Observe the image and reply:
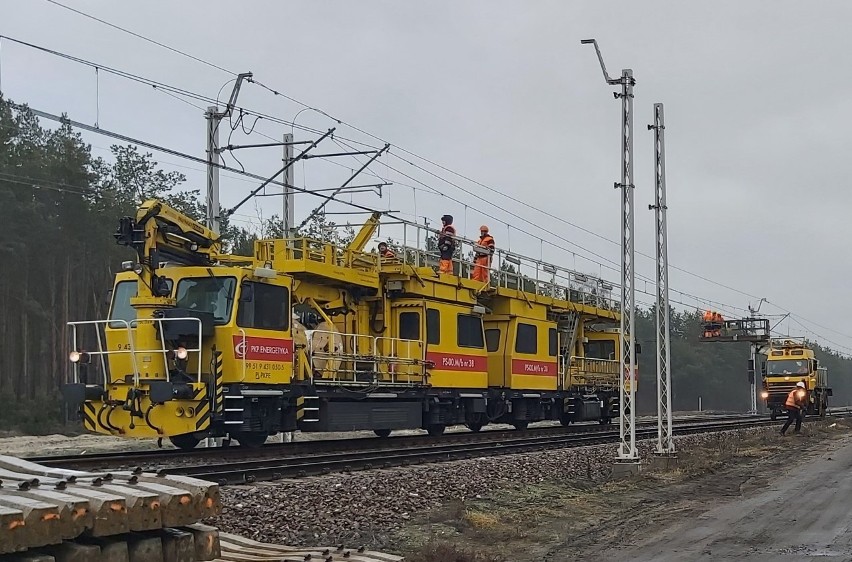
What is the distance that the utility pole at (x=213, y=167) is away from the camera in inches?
825

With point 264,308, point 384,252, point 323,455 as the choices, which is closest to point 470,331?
point 384,252

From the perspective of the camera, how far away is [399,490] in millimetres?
13000

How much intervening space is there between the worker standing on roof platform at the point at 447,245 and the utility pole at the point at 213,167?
5.73 meters

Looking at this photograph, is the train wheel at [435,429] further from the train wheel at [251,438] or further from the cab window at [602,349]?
the cab window at [602,349]

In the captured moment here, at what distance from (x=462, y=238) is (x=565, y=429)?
7.42 metres

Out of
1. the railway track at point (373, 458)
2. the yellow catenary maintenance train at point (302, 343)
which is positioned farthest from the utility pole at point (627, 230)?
the yellow catenary maintenance train at point (302, 343)

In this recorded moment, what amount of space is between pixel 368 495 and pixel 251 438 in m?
6.84

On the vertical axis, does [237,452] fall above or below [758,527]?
above

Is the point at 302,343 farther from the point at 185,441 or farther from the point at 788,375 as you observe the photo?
the point at 788,375

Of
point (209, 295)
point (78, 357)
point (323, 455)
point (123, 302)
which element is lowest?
point (323, 455)

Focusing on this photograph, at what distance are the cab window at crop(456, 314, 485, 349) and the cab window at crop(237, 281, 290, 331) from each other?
6661 mm

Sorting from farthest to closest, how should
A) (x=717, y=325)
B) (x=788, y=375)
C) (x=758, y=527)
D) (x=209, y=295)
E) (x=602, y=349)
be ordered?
(x=717, y=325), (x=788, y=375), (x=602, y=349), (x=209, y=295), (x=758, y=527)

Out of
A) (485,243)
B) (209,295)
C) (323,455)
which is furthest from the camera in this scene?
(485,243)

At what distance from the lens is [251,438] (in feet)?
61.3
